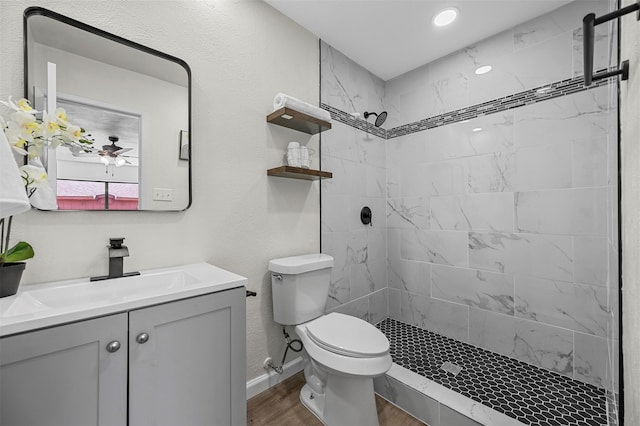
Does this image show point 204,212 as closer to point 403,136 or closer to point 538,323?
point 403,136

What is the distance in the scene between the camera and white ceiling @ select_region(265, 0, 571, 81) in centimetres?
173

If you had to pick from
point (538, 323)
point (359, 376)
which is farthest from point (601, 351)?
point (359, 376)

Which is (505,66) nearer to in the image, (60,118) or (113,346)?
(60,118)

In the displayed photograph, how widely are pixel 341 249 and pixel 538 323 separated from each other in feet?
4.63

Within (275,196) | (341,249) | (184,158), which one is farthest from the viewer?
(341,249)

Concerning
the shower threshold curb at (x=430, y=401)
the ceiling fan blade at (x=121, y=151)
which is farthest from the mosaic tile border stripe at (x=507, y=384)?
the ceiling fan blade at (x=121, y=151)

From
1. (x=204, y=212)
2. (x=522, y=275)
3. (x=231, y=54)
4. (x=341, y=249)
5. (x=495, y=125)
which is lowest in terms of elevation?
Result: (x=522, y=275)

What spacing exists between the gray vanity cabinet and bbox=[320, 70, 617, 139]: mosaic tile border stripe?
171 centimetres

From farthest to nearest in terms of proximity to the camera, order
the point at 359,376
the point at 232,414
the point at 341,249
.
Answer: the point at 341,249
the point at 359,376
the point at 232,414

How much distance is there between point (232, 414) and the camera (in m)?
1.06

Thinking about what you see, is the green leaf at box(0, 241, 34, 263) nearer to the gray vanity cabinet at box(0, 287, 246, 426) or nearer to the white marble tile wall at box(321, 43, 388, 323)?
the gray vanity cabinet at box(0, 287, 246, 426)

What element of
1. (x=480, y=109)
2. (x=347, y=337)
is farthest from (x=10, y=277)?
(x=480, y=109)

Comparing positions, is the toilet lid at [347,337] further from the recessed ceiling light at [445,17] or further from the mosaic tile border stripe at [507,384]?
the recessed ceiling light at [445,17]

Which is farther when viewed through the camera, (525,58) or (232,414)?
(525,58)
